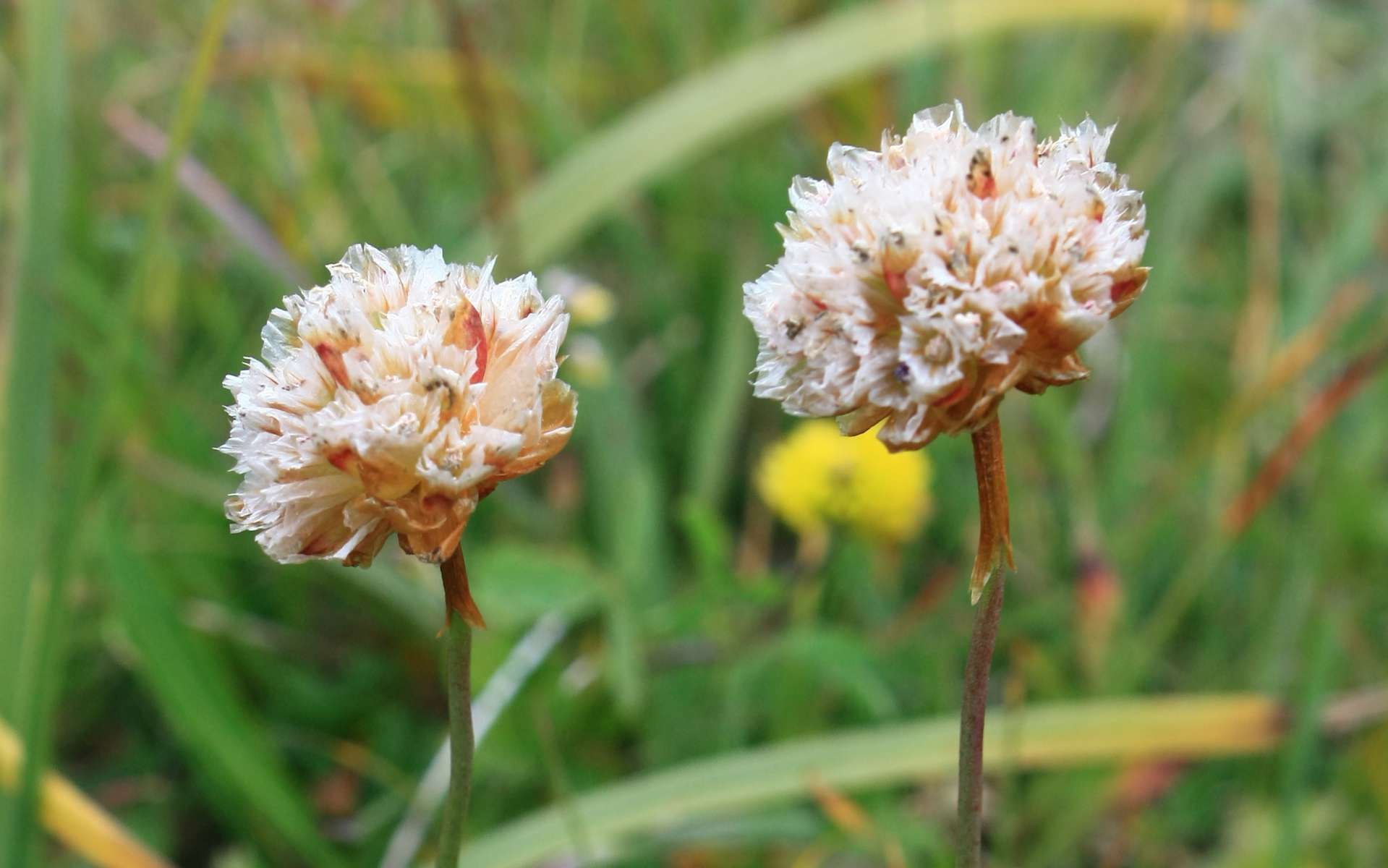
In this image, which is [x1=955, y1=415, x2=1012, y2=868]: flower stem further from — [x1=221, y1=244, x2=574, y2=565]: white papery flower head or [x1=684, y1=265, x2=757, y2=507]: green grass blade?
[x1=684, y1=265, x2=757, y2=507]: green grass blade

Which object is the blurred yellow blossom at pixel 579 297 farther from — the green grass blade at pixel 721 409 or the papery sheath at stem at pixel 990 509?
the papery sheath at stem at pixel 990 509

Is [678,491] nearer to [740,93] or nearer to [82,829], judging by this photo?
[740,93]

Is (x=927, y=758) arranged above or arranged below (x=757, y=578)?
below

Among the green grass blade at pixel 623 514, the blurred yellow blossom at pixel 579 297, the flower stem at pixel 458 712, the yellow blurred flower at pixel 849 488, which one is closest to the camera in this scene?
the flower stem at pixel 458 712

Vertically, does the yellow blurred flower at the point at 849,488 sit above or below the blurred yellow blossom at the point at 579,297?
below

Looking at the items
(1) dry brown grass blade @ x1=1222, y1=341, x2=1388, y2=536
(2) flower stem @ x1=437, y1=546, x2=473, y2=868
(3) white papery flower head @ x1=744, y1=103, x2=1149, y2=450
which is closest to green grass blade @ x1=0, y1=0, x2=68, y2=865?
(2) flower stem @ x1=437, y1=546, x2=473, y2=868

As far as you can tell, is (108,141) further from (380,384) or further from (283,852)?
(380,384)

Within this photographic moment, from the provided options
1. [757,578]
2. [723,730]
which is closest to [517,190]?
[757,578]

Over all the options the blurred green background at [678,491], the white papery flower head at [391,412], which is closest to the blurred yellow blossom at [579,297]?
the blurred green background at [678,491]
